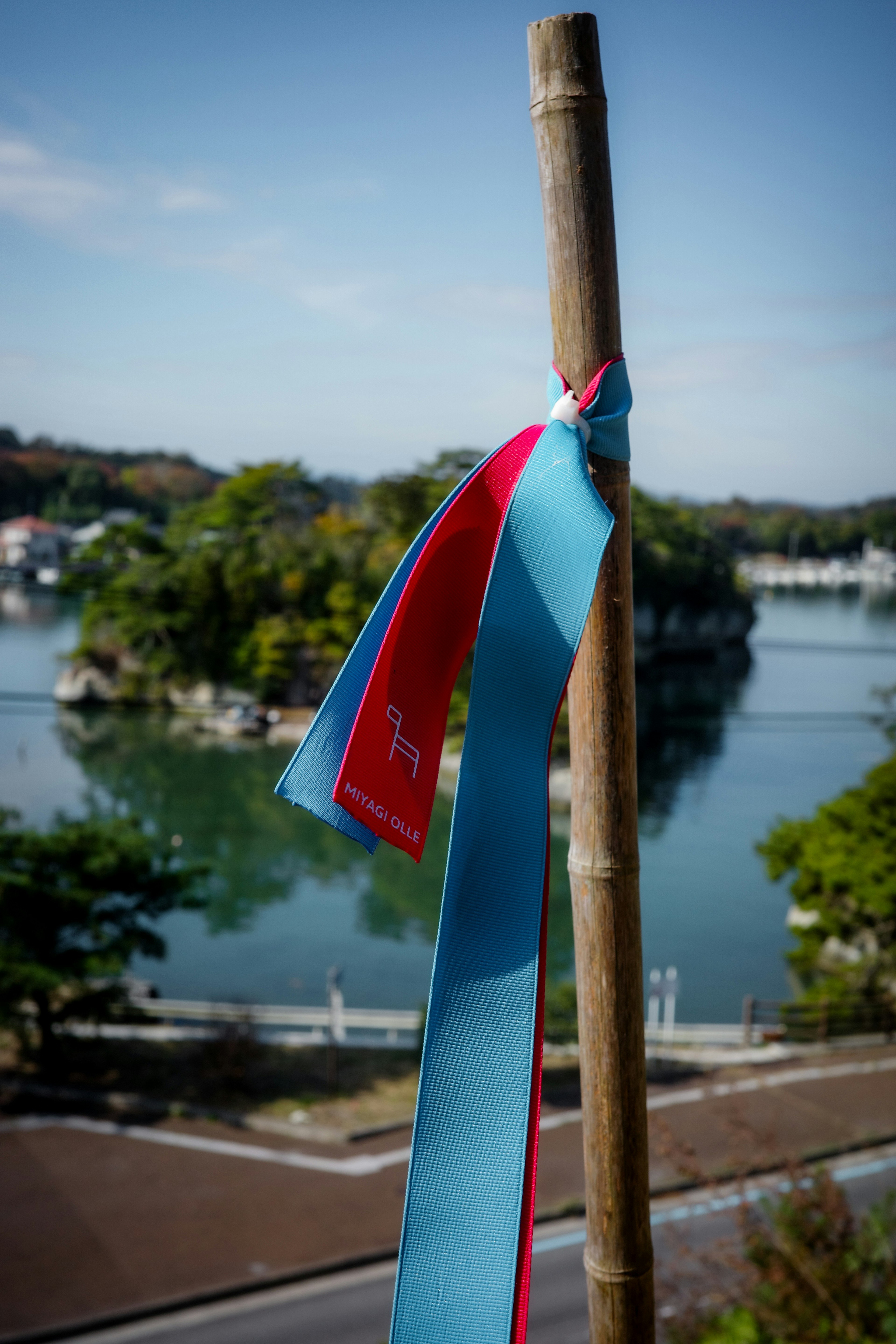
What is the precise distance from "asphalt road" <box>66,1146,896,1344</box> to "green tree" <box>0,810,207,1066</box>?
3.16 m

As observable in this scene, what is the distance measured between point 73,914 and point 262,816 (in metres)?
14.5

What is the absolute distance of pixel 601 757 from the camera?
50.3 inches

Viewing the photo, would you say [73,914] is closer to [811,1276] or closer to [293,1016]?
[293,1016]

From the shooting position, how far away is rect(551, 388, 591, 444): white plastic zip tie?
4.03 feet

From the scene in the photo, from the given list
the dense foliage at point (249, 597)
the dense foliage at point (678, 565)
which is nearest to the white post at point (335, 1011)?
the dense foliage at point (249, 597)

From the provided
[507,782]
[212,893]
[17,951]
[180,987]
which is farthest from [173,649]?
[507,782]

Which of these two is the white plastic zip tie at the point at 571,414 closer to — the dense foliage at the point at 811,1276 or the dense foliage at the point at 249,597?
the dense foliage at the point at 811,1276

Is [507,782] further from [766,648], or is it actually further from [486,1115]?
[766,648]

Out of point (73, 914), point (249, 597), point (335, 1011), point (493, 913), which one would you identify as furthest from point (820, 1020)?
point (249, 597)

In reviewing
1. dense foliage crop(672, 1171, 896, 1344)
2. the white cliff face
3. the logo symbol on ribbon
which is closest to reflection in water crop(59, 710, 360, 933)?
the white cliff face

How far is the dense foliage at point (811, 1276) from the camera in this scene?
142 inches

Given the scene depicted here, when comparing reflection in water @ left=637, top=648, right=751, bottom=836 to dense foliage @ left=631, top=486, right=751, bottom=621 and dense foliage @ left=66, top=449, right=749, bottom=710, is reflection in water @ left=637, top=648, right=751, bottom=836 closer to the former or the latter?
dense foliage @ left=631, top=486, right=751, bottom=621

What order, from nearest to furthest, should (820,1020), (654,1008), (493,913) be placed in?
(493,913) → (820,1020) → (654,1008)

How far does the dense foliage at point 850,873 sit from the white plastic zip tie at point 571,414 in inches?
402
